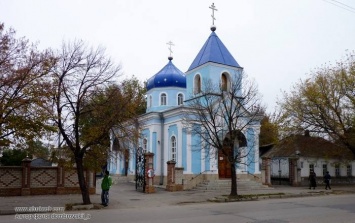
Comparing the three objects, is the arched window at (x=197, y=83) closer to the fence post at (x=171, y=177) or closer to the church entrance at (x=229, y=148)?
the church entrance at (x=229, y=148)

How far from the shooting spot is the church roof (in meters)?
30.4

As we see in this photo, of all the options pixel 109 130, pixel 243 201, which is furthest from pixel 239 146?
pixel 109 130

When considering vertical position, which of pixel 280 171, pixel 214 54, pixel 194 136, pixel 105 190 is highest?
pixel 214 54

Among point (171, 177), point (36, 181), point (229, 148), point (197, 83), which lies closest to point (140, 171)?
point (171, 177)

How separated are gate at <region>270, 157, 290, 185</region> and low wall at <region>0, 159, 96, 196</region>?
62.3 feet

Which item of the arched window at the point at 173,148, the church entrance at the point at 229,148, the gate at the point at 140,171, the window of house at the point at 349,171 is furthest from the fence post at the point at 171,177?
the window of house at the point at 349,171

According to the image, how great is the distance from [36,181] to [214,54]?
54.2 ft

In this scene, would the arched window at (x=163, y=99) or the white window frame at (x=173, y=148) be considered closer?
the white window frame at (x=173, y=148)

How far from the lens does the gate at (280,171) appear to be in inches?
1387

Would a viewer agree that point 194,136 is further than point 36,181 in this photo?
Yes

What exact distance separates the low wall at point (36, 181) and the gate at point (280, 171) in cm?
1897

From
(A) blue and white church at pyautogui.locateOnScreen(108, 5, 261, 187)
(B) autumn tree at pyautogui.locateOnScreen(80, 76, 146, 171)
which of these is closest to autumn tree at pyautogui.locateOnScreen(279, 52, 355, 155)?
(A) blue and white church at pyautogui.locateOnScreen(108, 5, 261, 187)

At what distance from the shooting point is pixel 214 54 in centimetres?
3069

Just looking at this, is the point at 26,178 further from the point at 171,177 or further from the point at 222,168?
the point at 222,168
